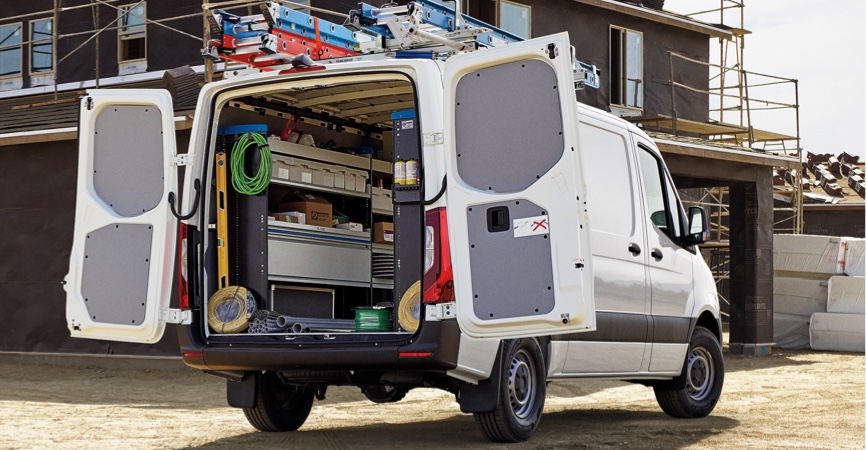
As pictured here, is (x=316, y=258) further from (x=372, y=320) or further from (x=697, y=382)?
(x=697, y=382)

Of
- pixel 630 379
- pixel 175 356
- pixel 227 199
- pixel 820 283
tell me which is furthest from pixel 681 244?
pixel 820 283

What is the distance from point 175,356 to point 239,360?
7674mm

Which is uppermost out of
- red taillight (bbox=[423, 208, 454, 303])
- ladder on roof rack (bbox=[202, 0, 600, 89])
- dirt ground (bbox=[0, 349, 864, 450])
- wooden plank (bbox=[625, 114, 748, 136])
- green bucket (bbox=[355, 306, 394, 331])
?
wooden plank (bbox=[625, 114, 748, 136])

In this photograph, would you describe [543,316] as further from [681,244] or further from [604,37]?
[604,37]

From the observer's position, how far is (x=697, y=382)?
10.7 metres

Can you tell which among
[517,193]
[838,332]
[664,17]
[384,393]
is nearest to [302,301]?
[384,393]

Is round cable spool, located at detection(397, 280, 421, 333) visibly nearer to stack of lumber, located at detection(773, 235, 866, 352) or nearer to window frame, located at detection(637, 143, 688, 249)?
window frame, located at detection(637, 143, 688, 249)

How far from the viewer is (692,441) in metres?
8.85

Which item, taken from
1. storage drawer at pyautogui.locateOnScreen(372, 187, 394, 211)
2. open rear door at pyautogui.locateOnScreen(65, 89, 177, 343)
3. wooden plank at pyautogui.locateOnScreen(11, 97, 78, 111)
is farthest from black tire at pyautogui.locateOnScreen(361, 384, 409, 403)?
wooden plank at pyautogui.locateOnScreen(11, 97, 78, 111)

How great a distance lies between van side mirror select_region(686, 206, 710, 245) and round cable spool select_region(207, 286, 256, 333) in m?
3.81

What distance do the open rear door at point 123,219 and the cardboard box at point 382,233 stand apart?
208 centimetres

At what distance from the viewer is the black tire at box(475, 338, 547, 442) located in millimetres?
7988

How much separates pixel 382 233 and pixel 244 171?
1.56m

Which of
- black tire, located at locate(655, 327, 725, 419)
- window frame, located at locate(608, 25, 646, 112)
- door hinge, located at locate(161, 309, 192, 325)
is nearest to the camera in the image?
door hinge, located at locate(161, 309, 192, 325)
